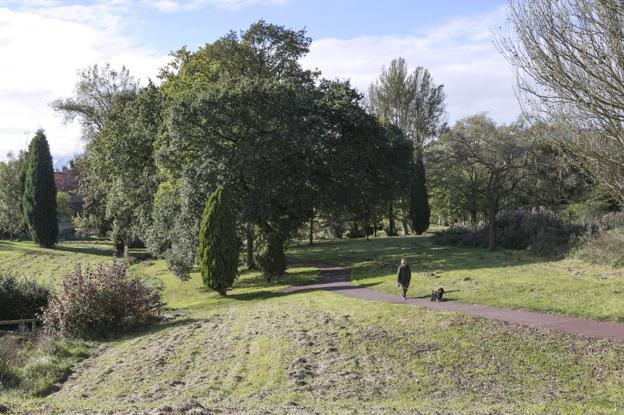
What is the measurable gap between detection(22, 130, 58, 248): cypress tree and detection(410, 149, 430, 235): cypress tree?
3469cm

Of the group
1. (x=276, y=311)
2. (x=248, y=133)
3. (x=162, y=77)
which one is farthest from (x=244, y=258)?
(x=276, y=311)

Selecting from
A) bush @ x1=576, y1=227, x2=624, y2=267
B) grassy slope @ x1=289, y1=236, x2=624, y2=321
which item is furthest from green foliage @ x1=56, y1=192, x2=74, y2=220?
bush @ x1=576, y1=227, x2=624, y2=267

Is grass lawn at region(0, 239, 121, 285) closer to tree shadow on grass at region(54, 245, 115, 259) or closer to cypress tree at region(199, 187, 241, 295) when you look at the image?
tree shadow on grass at region(54, 245, 115, 259)

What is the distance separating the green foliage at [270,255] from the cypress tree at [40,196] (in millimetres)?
33820

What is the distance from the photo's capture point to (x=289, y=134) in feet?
97.8

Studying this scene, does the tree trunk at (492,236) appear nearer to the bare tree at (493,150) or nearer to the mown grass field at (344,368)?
the bare tree at (493,150)

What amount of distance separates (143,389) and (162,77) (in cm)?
3356

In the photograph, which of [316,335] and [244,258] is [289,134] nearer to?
[244,258]

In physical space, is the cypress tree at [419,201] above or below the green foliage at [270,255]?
above

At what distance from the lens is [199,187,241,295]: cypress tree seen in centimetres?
2516

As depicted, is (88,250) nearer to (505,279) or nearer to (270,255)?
(270,255)

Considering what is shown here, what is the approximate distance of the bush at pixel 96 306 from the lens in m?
19.9

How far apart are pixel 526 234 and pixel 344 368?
73.6 ft

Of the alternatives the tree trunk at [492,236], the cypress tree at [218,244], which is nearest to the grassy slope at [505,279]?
the tree trunk at [492,236]
